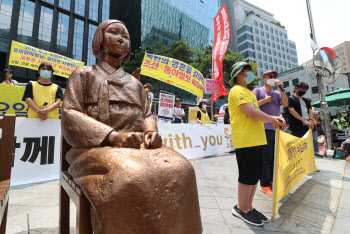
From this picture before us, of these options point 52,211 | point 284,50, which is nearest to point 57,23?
point 52,211

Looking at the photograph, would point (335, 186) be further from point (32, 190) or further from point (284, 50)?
point (284, 50)

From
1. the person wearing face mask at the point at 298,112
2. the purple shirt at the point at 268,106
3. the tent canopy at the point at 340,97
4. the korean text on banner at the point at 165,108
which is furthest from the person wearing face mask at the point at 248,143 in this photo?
the tent canopy at the point at 340,97

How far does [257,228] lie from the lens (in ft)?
5.90

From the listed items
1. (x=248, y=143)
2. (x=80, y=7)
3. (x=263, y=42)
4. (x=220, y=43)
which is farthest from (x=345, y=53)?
(x=248, y=143)

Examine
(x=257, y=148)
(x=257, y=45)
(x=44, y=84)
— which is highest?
(x=257, y=45)

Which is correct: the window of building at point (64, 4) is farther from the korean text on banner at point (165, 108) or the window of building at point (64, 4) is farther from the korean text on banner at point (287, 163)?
the korean text on banner at point (287, 163)

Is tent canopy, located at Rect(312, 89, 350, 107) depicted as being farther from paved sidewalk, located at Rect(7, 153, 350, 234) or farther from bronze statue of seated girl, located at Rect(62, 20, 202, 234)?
bronze statue of seated girl, located at Rect(62, 20, 202, 234)

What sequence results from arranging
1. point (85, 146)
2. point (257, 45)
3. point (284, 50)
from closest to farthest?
point (85, 146) < point (257, 45) < point (284, 50)

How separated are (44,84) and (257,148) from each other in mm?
3447

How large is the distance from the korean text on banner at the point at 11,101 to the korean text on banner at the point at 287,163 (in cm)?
380

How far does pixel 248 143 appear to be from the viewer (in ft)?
6.20

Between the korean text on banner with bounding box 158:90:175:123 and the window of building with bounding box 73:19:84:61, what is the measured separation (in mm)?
20905

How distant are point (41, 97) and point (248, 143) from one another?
3319mm

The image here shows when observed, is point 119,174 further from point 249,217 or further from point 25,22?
point 25,22
